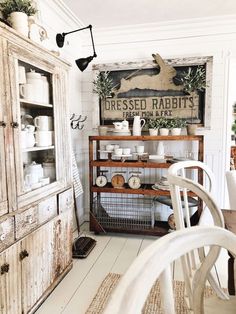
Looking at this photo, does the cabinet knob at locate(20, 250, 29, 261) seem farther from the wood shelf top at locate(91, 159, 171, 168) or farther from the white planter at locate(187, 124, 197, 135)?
the white planter at locate(187, 124, 197, 135)

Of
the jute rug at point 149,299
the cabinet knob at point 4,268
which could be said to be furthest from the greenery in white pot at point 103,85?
the cabinet knob at point 4,268

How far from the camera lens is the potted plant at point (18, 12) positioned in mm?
1718

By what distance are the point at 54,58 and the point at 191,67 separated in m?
1.77

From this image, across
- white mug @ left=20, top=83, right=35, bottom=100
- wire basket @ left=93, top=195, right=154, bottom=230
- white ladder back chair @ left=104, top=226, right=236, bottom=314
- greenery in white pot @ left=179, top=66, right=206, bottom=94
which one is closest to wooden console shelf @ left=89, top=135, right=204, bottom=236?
wire basket @ left=93, top=195, right=154, bottom=230

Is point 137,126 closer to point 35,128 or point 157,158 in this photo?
point 157,158

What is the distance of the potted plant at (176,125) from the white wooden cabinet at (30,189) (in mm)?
1314

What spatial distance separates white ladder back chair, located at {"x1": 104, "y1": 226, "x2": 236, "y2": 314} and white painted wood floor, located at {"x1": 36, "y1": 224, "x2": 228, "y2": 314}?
165 centimetres

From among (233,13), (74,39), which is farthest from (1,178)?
(233,13)

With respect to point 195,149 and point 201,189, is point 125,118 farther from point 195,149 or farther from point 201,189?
point 201,189

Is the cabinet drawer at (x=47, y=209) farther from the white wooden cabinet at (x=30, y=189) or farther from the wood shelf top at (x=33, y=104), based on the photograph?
the wood shelf top at (x=33, y=104)

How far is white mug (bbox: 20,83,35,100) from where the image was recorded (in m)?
1.78

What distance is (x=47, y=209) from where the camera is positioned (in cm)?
200

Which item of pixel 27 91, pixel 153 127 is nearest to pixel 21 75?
pixel 27 91

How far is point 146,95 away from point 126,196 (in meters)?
1.33
